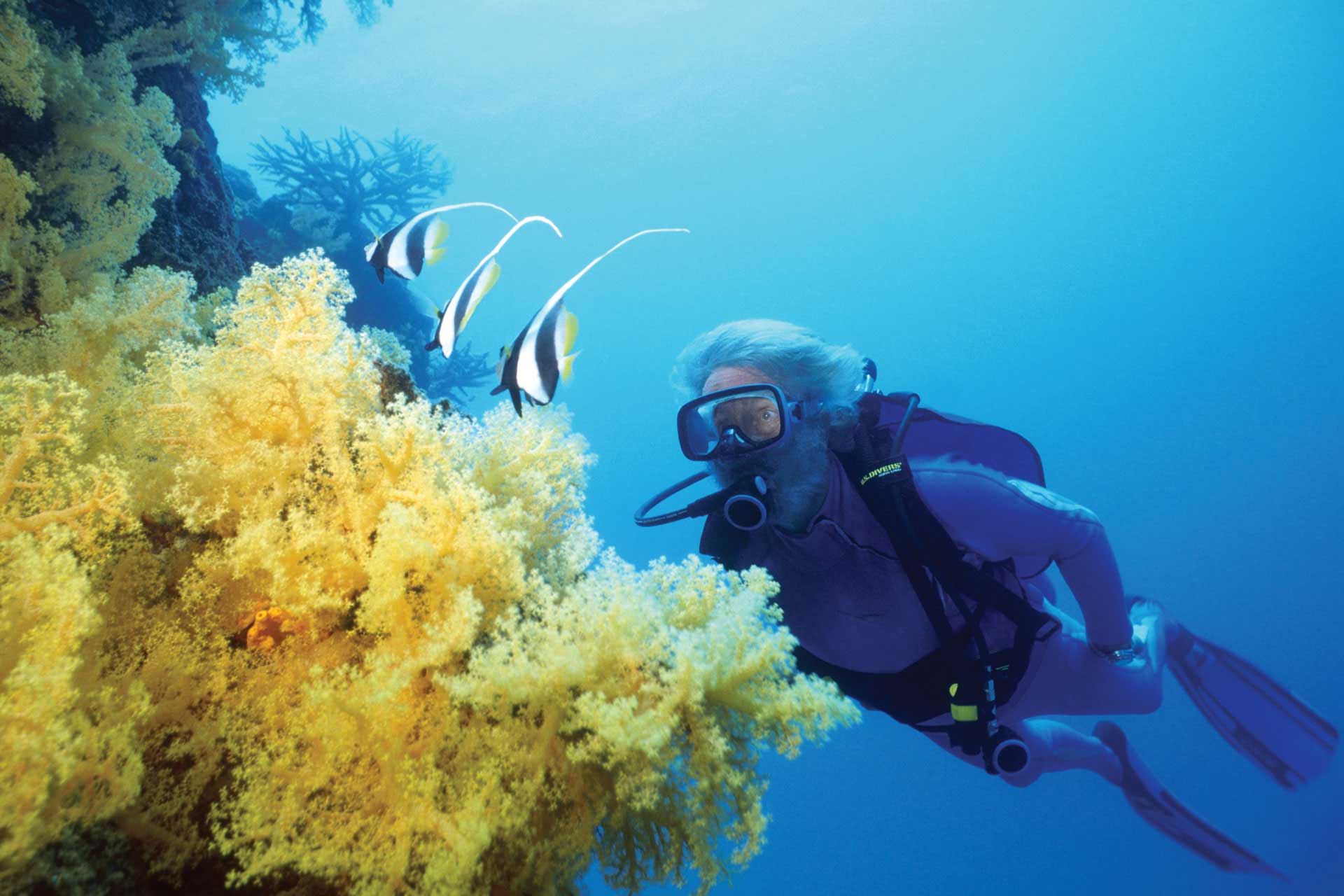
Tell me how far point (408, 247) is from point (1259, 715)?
8570mm

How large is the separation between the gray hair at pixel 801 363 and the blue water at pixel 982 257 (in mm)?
31571

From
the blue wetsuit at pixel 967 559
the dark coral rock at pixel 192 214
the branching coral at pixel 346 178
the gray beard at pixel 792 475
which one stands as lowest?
the blue wetsuit at pixel 967 559

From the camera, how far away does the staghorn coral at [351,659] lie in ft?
3.99

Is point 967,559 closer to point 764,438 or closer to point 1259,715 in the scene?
point 764,438

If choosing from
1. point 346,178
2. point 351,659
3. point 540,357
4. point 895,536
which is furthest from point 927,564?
point 346,178

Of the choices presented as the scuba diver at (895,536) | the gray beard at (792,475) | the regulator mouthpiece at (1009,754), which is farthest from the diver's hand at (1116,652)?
the gray beard at (792,475)

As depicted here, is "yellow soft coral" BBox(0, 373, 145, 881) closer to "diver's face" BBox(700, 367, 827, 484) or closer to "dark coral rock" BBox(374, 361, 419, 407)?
"dark coral rock" BBox(374, 361, 419, 407)

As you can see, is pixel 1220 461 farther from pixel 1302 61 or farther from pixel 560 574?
pixel 560 574

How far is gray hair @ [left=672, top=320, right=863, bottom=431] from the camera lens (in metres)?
3.09

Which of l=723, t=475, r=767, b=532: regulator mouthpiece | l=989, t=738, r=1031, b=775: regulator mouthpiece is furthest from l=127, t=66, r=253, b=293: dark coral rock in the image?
l=989, t=738, r=1031, b=775: regulator mouthpiece

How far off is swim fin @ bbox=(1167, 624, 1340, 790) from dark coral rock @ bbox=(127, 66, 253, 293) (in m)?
8.63

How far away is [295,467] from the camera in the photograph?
1615 mm

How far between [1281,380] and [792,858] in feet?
179

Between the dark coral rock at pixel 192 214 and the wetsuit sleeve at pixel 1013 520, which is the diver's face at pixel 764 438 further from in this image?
the dark coral rock at pixel 192 214
